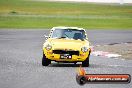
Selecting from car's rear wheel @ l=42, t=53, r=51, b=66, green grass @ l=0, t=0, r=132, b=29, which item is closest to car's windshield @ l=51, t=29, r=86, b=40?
car's rear wheel @ l=42, t=53, r=51, b=66

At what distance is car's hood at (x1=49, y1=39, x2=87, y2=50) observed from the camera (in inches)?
746

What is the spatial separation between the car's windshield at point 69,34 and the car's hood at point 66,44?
27.8 inches

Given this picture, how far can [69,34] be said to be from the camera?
67.8ft

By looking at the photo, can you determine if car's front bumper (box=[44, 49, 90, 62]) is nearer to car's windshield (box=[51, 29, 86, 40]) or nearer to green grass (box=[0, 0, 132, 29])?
car's windshield (box=[51, 29, 86, 40])

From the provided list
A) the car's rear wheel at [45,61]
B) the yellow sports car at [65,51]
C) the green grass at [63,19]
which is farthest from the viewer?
the green grass at [63,19]

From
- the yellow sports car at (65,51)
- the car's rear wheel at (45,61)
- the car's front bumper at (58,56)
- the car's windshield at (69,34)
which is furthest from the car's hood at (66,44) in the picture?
the car's windshield at (69,34)

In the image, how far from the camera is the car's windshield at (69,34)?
20391mm

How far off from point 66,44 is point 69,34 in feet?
5.18

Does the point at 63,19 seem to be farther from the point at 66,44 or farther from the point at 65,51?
the point at 65,51

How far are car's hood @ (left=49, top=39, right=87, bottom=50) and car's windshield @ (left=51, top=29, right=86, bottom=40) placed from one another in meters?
0.71

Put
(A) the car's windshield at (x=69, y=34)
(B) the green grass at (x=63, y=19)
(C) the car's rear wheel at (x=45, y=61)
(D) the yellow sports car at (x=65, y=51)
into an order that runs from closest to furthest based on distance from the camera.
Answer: (D) the yellow sports car at (x=65, y=51) < (C) the car's rear wheel at (x=45, y=61) < (A) the car's windshield at (x=69, y=34) < (B) the green grass at (x=63, y=19)

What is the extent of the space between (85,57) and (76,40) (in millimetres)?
1078

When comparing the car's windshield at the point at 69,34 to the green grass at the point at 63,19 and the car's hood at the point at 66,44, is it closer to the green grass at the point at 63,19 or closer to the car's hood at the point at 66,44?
the car's hood at the point at 66,44

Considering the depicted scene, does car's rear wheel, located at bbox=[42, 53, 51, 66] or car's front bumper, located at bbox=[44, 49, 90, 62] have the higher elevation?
car's front bumper, located at bbox=[44, 49, 90, 62]
